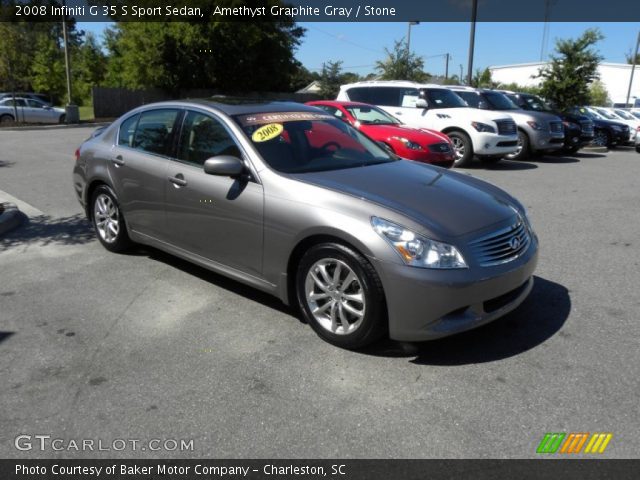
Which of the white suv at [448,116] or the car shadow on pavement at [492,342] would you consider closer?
the car shadow on pavement at [492,342]

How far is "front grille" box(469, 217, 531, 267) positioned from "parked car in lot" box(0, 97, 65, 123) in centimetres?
2705

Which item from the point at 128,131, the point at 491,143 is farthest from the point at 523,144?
the point at 128,131

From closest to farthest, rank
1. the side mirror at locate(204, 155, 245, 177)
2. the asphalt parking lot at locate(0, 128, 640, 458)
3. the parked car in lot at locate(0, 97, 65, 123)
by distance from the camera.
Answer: the asphalt parking lot at locate(0, 128, 640, 458) → the side mirror at locate(204, 155, 245, 177) → the parked car in lot at locate(0, 97, 65, 123)

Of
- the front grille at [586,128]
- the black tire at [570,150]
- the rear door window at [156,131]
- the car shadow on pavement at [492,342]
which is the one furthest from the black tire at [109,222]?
the front grille at [586,128]

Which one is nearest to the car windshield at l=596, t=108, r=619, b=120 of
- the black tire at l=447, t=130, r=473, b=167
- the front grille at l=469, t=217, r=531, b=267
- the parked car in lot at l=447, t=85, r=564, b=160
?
the parked car in lot at l=447, t=85, r=564, b=160

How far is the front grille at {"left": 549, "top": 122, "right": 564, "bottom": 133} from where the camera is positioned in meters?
14.7

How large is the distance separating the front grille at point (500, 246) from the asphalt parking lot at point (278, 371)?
0.61 metres

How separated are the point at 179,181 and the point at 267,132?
0.86 meters

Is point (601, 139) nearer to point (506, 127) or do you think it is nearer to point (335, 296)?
point (506, 127)

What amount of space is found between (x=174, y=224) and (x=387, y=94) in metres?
10.3

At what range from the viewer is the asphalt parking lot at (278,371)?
2889 mm

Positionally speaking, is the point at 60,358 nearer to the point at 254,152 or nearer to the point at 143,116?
the point at 254,152

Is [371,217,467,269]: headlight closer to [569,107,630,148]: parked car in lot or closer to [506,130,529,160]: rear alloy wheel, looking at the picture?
[506,130,529,160]: rear alloy wheel

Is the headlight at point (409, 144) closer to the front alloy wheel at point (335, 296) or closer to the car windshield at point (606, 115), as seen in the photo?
the front alloy wheel at point (335, 296)
